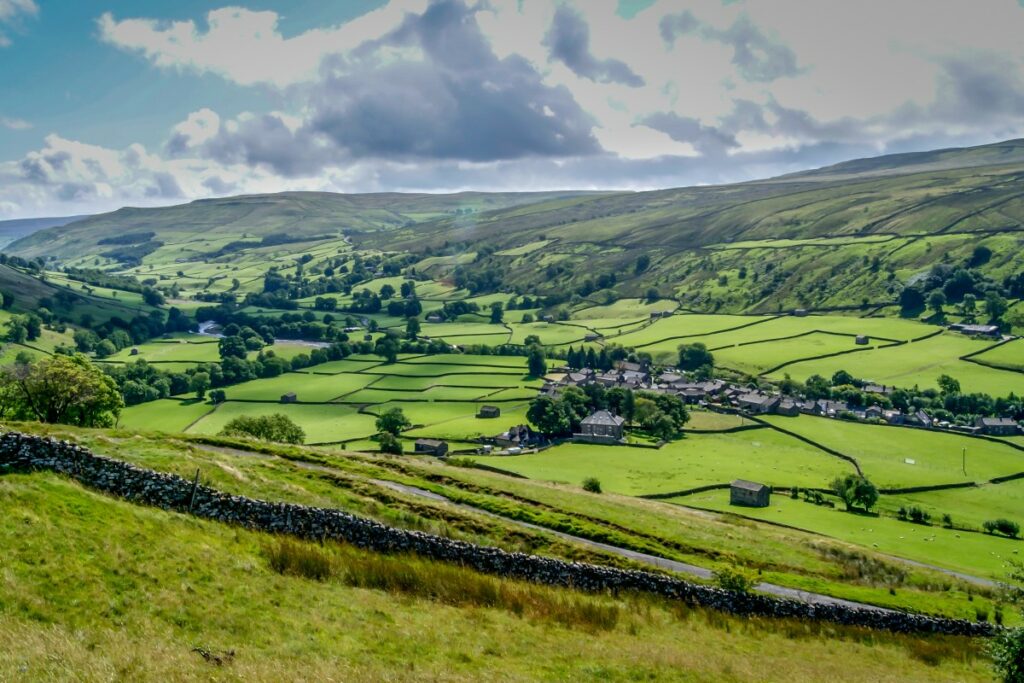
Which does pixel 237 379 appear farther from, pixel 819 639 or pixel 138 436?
pixel 819 639

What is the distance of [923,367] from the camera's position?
14462cm

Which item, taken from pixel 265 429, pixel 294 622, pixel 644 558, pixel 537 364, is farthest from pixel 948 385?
pixel 294 622

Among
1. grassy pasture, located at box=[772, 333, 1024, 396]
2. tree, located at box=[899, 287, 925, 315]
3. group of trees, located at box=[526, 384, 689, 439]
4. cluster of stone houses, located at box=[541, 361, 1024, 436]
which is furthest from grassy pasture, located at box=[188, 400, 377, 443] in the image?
tree, located at box=[899, 287, 925, 315]

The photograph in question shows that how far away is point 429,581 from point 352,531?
4668 millimetres

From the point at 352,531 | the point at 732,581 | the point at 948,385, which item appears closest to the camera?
the point at 352,531

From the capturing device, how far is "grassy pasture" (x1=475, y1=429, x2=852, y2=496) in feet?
265

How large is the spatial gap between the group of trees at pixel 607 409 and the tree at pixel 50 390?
7289cm

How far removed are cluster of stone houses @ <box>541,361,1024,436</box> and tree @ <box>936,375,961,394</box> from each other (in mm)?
8887

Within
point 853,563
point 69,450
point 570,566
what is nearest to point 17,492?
point 69,450

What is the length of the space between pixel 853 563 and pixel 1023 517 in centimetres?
4420

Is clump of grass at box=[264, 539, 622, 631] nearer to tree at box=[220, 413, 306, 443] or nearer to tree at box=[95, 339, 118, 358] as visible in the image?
tree at box=[220, 413, 306, 443]

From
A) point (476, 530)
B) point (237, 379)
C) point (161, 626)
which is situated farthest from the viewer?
point (237, 379)

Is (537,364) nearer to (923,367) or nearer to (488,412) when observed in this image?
(488,412)

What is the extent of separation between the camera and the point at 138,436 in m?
38.5
